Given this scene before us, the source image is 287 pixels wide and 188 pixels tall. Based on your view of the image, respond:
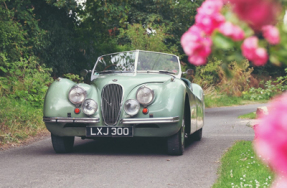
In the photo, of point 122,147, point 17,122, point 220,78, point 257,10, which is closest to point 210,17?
point 257,10

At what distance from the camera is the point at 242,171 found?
17.0 feet

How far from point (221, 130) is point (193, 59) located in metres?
10.3

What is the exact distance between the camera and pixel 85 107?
254 inches

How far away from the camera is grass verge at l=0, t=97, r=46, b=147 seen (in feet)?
28.0

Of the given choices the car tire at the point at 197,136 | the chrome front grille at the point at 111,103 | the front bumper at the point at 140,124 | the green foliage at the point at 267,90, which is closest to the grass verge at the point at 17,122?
the front bumper at the point at 140,124

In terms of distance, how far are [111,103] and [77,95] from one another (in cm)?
49

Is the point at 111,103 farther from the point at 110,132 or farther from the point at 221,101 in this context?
the point at 221,101

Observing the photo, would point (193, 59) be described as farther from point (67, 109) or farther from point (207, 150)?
point (207, 150)

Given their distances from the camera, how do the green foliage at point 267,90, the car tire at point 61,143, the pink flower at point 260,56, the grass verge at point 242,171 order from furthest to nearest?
the green foliage at point 267,90 → the car tire at point 61,143 → the grass verge at point 242,171 → the pink flower at point 260,56

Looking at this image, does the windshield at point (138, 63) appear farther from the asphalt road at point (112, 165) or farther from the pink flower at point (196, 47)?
the pink flower at point (196, 47)

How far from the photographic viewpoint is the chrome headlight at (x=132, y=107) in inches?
249

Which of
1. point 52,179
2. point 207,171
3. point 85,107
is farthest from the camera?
point 85,107

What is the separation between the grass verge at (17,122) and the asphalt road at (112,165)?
57cm

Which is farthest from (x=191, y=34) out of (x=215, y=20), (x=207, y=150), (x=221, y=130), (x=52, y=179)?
(x=221, y=130)
